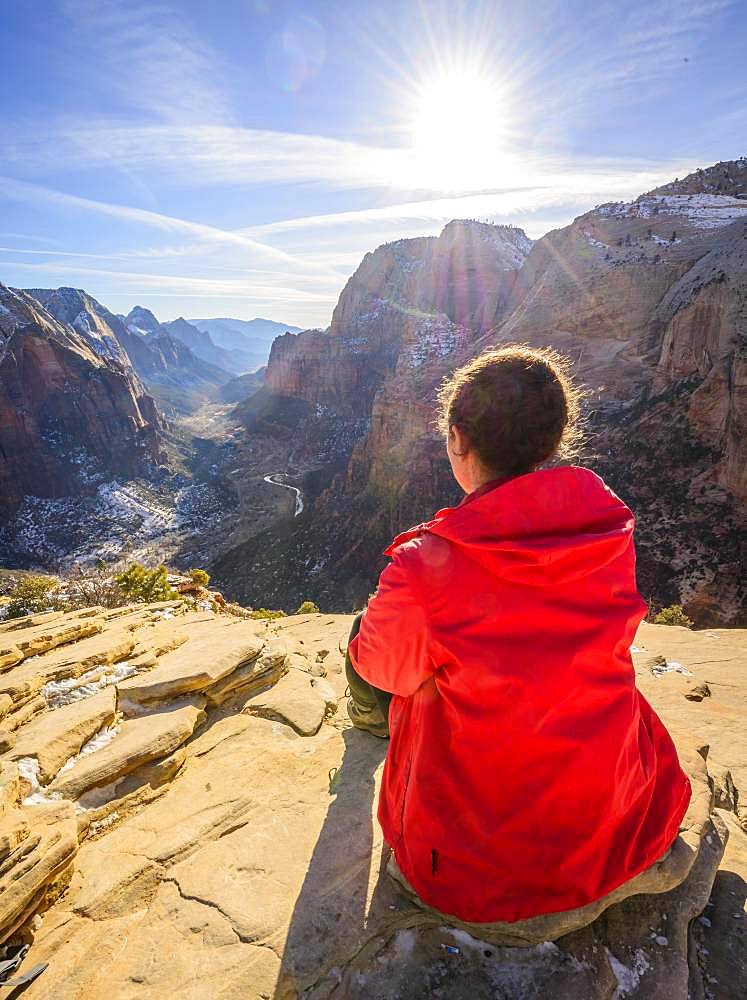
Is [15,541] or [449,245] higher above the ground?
[449,245]

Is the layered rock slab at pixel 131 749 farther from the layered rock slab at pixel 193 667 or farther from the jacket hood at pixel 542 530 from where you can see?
the jacket hood at pixel 542 530

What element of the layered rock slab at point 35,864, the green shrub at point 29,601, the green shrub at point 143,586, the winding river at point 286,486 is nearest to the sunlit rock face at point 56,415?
the winding river at point 286,486

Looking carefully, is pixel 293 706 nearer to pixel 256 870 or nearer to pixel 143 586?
pixel 256 870

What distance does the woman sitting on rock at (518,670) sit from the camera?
1.44m

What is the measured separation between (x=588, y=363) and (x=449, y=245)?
5885 centimetres

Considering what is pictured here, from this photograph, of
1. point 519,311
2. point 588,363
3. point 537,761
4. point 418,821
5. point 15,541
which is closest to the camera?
point 537,761

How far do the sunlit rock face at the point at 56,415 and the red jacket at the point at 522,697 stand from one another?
67.0 m

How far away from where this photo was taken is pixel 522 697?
150 centimetres

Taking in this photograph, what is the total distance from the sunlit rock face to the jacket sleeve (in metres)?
66.9

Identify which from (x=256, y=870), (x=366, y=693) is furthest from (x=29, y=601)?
(x=366, y=693)

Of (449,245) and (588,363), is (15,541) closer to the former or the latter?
(588,363)

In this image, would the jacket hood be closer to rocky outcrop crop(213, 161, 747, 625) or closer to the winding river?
rocky outcrop crop(213, 161, 747, 625)

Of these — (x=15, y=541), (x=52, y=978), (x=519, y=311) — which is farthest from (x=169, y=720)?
(x=15, y=541)

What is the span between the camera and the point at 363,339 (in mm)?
94562
